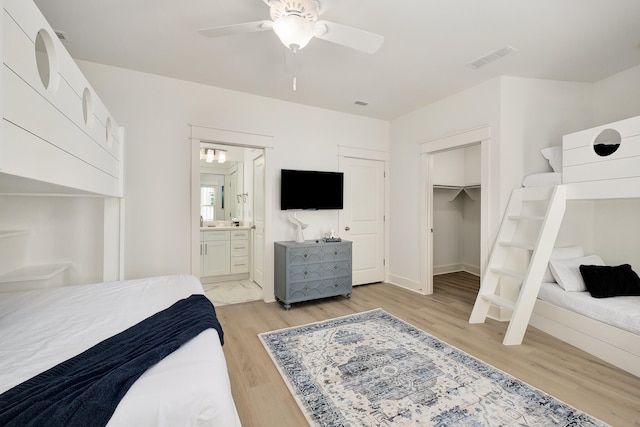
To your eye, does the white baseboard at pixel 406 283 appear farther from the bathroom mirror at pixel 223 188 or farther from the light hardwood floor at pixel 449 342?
the bathroom mirror at pixel 223 188

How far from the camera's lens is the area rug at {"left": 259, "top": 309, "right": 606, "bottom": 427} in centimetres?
161

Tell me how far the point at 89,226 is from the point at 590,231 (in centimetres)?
563

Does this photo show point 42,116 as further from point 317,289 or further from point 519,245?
point 519,245

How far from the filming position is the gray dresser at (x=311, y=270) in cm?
337

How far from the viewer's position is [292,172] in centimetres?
371

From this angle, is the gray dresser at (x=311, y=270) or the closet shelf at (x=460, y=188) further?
the closet shelf at (x=460, y=188)

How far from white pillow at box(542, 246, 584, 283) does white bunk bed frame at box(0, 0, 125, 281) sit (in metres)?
3.98

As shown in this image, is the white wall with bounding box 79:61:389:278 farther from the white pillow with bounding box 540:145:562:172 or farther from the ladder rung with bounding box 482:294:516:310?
the white pillow with bounding box 540:145:562:172

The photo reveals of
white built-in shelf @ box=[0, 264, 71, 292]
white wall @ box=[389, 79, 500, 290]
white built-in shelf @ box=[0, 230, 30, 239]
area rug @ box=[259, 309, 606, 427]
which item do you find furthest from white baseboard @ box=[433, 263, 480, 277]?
white built-in shelf @ box=[0, 230, 30, 239]

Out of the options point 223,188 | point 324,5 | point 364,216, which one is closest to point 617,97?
point 364,216

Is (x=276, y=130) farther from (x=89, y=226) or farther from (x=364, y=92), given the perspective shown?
(x=89, y=226)

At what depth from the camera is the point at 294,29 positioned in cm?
162

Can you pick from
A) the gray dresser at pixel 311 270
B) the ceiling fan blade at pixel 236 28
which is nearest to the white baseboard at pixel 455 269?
the gray dresser at pixel 311 270

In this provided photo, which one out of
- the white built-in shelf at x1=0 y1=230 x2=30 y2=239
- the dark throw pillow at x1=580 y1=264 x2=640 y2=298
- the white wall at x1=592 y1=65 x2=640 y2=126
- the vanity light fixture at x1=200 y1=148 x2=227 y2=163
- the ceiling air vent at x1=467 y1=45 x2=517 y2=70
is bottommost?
the dark throw pillow at x1=580 y1=264 x2=640 y2=298
